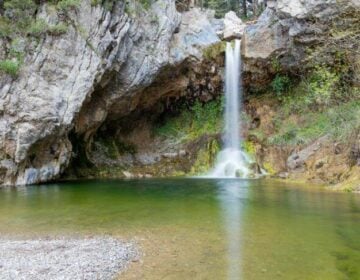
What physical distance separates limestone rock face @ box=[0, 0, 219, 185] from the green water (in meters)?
3.31

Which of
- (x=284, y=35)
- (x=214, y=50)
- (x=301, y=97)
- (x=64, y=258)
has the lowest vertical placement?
(x=64, y=258)

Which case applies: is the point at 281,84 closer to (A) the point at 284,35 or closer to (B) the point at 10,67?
(A) the point at 284,35

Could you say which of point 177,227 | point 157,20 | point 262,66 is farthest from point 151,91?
point 177,227

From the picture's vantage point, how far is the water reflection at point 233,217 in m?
6.50

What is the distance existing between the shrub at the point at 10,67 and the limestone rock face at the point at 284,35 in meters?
13.3

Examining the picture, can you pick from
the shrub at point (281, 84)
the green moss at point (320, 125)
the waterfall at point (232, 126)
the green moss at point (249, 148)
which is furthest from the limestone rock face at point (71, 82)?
the green moss at point (320, 125)

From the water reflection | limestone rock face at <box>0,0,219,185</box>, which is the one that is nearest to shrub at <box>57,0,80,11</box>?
limestone rock face at <box>0,0,219,185</box>

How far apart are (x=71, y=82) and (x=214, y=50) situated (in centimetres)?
982

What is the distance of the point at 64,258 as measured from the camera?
22.3 ft

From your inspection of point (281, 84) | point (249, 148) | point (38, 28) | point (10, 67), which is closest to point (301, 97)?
point (281, 84)

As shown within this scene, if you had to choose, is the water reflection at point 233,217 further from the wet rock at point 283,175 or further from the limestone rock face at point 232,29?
the limestone rock face at point 232,29

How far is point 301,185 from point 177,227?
9338mm

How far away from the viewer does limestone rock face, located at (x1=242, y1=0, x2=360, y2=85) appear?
20.0 meters

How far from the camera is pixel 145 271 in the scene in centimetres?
630
